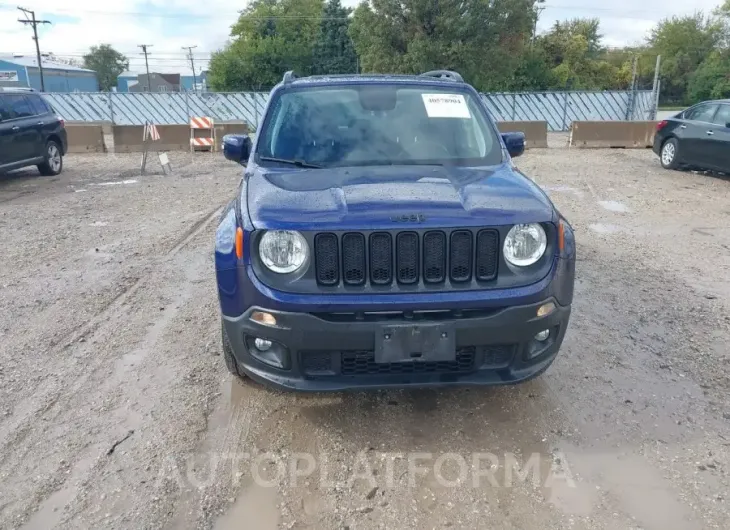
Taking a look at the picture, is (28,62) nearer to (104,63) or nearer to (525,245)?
(104,63)

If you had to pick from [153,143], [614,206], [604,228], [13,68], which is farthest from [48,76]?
[604,228]

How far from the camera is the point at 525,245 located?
3096 millimetres

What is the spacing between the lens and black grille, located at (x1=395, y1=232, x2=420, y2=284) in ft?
9.62

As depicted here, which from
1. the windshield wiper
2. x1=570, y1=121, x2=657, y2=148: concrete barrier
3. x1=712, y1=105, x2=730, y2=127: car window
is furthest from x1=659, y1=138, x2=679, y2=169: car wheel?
the windshield wiper

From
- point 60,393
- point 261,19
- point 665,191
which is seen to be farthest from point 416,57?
point 261,19

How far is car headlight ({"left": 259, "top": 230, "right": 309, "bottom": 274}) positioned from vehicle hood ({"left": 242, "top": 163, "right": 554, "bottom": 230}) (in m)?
0.07

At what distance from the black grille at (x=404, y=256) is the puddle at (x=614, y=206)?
740cm

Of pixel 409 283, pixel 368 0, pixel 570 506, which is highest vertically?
pixel 368 0

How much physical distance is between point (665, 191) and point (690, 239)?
379 cm

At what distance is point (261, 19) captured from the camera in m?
66.1

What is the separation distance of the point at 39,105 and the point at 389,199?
40.6 feet

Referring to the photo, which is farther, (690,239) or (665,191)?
(665,191)

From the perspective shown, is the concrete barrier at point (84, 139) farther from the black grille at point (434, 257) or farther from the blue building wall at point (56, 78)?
the blue building wall at point (56, 78)

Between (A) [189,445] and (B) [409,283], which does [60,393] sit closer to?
(A) [189,445]
